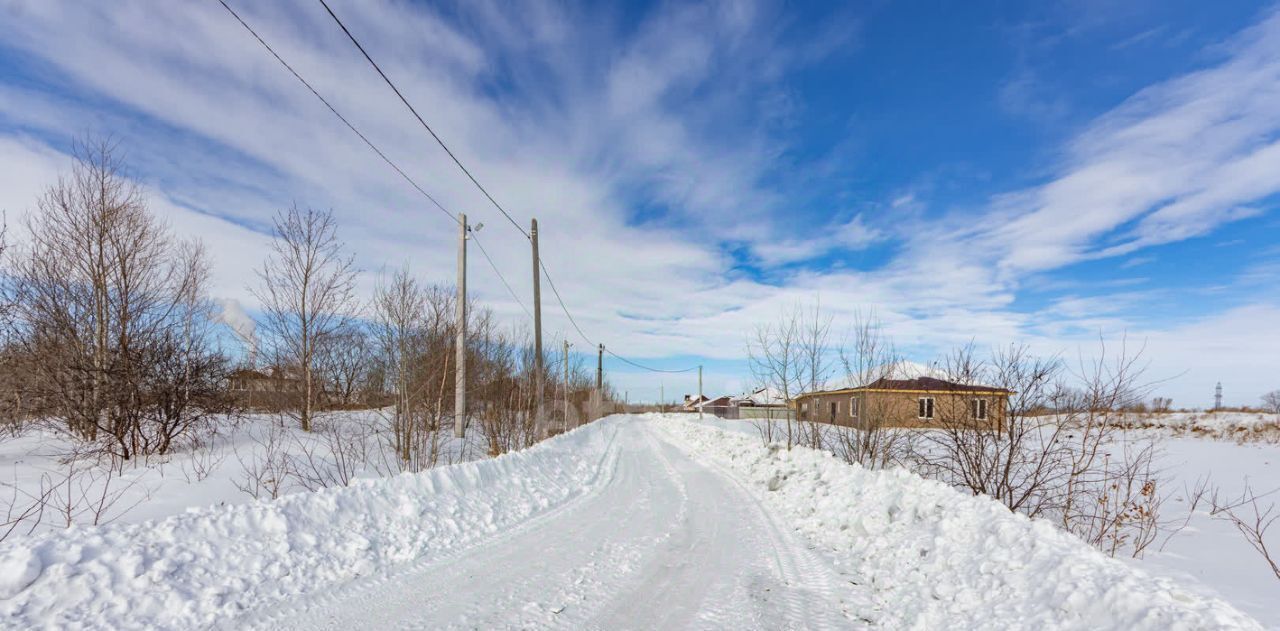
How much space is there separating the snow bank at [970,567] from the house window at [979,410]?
5.29 feet

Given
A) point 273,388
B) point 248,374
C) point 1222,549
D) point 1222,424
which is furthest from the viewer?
point 1222,424

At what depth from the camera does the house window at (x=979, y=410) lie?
7904 mm

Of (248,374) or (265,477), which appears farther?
(248,374)

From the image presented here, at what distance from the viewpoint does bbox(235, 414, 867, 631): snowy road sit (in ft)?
13.2

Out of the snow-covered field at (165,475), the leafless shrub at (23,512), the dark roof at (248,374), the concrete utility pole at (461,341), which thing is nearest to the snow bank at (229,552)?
the snow-covered field at (165,475)

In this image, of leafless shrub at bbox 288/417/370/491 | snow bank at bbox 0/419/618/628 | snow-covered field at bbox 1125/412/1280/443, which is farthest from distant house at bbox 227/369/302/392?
snow-covered field at bbox 1125/412/1280/443

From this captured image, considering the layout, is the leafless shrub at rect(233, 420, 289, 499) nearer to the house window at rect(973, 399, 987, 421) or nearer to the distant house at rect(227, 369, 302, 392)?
the distant house at rect(227, 369, 302, 392)

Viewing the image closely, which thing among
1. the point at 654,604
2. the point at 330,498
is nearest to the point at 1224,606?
the point at 654,604

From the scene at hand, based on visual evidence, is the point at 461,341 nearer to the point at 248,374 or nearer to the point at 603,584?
the point at 603,584

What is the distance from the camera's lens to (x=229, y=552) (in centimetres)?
454

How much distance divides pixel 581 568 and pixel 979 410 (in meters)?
6.64

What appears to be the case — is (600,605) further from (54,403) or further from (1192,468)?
(1192,468)

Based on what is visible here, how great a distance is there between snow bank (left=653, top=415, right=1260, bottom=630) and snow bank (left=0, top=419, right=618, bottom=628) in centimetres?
458

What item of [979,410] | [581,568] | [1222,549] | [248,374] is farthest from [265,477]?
[1222,549]
